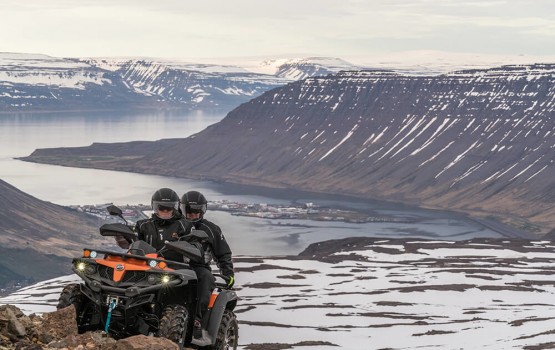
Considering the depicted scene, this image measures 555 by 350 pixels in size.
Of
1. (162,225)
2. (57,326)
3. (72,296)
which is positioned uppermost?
(162,225)

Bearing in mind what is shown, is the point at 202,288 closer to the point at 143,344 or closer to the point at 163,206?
the point at 163,206

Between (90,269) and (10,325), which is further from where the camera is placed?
(10,325)

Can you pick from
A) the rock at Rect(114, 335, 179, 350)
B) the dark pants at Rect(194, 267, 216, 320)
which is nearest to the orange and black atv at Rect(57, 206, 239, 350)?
the dark pants at Rect(194, 267, 216, 320)

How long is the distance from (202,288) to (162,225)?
143 centimetres

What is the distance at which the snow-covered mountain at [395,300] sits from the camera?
83.0m

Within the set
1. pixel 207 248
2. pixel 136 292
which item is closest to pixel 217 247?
pixel 207 248

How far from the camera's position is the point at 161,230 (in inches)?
819

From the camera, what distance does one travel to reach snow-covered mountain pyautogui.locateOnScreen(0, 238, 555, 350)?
8300 cm

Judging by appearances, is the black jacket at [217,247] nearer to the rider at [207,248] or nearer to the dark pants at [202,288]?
the rider at [207,248]

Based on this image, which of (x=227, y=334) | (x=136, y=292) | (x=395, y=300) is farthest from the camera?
(x=395, y=300)

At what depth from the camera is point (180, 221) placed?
2089 centimetres

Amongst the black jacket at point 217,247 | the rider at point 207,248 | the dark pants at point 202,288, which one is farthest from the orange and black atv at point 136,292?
the black jacket at point 217,247

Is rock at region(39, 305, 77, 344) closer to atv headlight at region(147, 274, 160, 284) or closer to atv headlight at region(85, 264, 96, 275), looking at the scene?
atv headlight at region(85, 264, 96, 275)

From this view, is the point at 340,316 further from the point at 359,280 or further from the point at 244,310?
the point at 359,280
